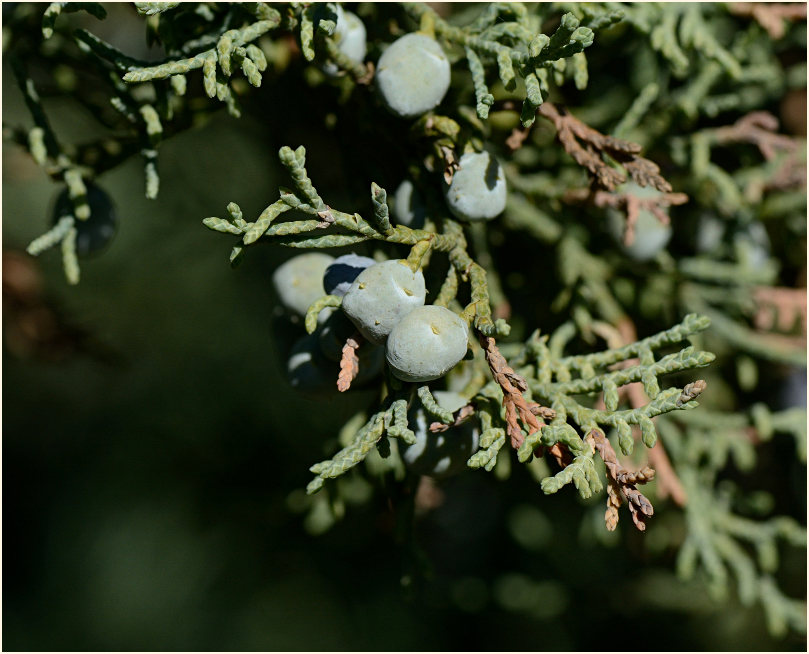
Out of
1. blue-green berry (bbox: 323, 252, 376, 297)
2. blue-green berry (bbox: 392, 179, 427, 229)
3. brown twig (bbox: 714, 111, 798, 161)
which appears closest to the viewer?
blue-green berry (bbox: 323, 252, 376, 297)

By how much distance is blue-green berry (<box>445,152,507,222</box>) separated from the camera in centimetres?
103

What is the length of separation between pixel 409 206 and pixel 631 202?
0.40 meters

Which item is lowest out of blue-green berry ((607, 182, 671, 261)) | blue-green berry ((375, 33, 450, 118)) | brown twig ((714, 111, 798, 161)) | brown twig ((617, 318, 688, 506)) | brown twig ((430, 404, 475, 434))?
brown twig ((617, 318, 688, 506))

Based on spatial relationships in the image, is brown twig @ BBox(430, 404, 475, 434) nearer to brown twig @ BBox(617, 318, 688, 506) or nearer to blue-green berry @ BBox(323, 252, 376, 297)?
blue-green berry @ BBox(323, 252, 376, 297)

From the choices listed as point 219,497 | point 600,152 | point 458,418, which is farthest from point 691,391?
point 219,497

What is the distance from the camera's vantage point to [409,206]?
1111 millimetres

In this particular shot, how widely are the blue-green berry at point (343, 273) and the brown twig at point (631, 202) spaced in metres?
0.42

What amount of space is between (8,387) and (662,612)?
278 cm

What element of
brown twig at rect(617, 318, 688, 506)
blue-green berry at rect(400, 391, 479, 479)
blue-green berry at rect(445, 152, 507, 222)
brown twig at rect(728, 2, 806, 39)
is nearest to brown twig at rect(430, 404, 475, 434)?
blue-green berry at rect(400, 391, 479, 479)

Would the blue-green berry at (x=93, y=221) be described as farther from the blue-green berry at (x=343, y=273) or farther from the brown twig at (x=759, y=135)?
the brown twig at (x=759, y=135)

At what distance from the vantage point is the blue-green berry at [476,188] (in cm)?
103

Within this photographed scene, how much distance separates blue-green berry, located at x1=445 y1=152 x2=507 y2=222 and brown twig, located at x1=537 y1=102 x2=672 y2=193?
0.47 ft

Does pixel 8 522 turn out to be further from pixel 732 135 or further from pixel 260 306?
pixel 732 135

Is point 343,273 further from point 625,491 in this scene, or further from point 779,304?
point 779,304
